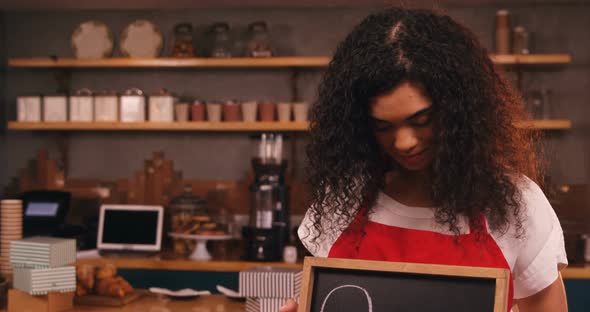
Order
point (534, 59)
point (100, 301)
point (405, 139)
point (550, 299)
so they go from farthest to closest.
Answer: point (534, 59) → point (100, 301) → point (550, 299) → point (405, 139)

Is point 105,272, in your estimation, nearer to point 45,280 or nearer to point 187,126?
point 45,280

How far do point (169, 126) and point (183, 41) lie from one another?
543 mm

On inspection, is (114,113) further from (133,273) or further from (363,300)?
(363,300)

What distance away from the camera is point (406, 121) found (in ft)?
3.36

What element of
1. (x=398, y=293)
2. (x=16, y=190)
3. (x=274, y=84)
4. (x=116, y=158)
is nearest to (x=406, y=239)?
(x=398, y=293)

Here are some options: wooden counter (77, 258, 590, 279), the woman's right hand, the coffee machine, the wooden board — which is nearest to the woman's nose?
the woman's right hand

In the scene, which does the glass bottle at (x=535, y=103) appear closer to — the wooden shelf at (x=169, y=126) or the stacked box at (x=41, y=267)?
the wooden shelf at (x=169, y=126)

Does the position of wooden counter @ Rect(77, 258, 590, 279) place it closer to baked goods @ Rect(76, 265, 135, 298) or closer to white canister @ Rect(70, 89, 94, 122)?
white canister @ Rect(70, 89, 94, 122)

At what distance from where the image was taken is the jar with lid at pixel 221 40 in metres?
4.26

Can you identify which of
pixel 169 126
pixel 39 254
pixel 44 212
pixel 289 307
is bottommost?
pixel 44 212

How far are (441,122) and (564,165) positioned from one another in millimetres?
3487

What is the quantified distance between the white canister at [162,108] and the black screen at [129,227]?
554 mm

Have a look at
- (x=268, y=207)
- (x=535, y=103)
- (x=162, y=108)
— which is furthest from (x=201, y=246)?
(x=535, y=103)

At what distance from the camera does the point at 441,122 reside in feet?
3.38
